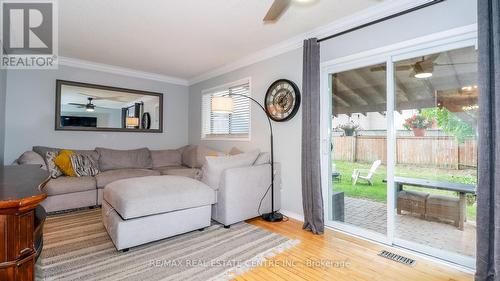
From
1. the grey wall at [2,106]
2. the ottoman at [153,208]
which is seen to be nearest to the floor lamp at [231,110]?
the ottoman at [153,208]

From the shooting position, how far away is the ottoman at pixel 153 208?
2.29 metres

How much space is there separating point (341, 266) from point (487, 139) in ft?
4.90

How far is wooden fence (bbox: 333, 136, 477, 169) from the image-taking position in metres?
2.15

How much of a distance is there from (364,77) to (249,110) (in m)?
1.92

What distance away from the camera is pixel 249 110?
13.6ft

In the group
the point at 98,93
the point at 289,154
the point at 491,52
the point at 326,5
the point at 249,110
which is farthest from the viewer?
the point at 98,93

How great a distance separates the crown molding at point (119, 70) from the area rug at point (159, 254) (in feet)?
9.13

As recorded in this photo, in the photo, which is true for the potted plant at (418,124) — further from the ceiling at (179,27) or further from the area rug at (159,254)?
the area rug at (159,254)

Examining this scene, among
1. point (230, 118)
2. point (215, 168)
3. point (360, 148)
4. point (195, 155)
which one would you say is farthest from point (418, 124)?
point (195, 155)

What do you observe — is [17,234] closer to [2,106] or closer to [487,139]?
[487,139]

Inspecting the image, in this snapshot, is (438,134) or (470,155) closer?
(470,155)

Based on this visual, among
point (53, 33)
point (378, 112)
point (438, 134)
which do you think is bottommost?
point (438, 134)

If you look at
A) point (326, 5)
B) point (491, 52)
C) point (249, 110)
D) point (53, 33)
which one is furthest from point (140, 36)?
point (491, 52)

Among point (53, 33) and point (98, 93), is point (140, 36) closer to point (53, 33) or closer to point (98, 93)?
point (53, 33)
